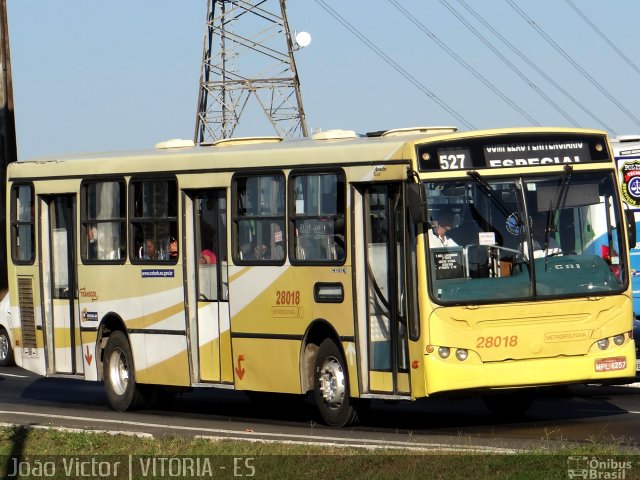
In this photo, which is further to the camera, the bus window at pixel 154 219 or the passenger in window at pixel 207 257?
the bus window at pixel 154 219

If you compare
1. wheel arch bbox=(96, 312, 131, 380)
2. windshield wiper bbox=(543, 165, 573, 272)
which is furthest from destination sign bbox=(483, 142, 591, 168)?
wheel arch bbox=(96, 312, 131, 380)

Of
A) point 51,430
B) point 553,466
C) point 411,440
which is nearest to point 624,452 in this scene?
point 553,466

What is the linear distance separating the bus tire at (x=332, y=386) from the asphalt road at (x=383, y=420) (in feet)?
0.56

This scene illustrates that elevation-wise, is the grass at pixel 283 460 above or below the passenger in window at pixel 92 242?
below

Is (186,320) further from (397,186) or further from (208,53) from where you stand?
(208,53)

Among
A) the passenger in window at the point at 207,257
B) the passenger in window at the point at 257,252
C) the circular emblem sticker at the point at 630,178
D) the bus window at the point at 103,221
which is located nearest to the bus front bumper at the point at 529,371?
the passenger in window at the point at 257,252

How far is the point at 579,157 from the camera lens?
1598cm

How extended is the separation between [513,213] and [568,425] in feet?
7.50

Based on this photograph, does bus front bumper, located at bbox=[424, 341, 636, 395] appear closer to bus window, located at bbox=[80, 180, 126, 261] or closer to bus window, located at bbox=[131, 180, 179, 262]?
bus window, located at bbox=[131, 180, 179, 262]

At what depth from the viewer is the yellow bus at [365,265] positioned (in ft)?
50.4

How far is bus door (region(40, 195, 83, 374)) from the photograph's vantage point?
20.5 m

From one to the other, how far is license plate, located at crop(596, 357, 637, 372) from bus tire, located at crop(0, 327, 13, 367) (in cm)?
1680

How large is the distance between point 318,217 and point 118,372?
459cm

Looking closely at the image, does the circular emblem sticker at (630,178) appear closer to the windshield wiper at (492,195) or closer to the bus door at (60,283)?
the bus door at (60,283)
